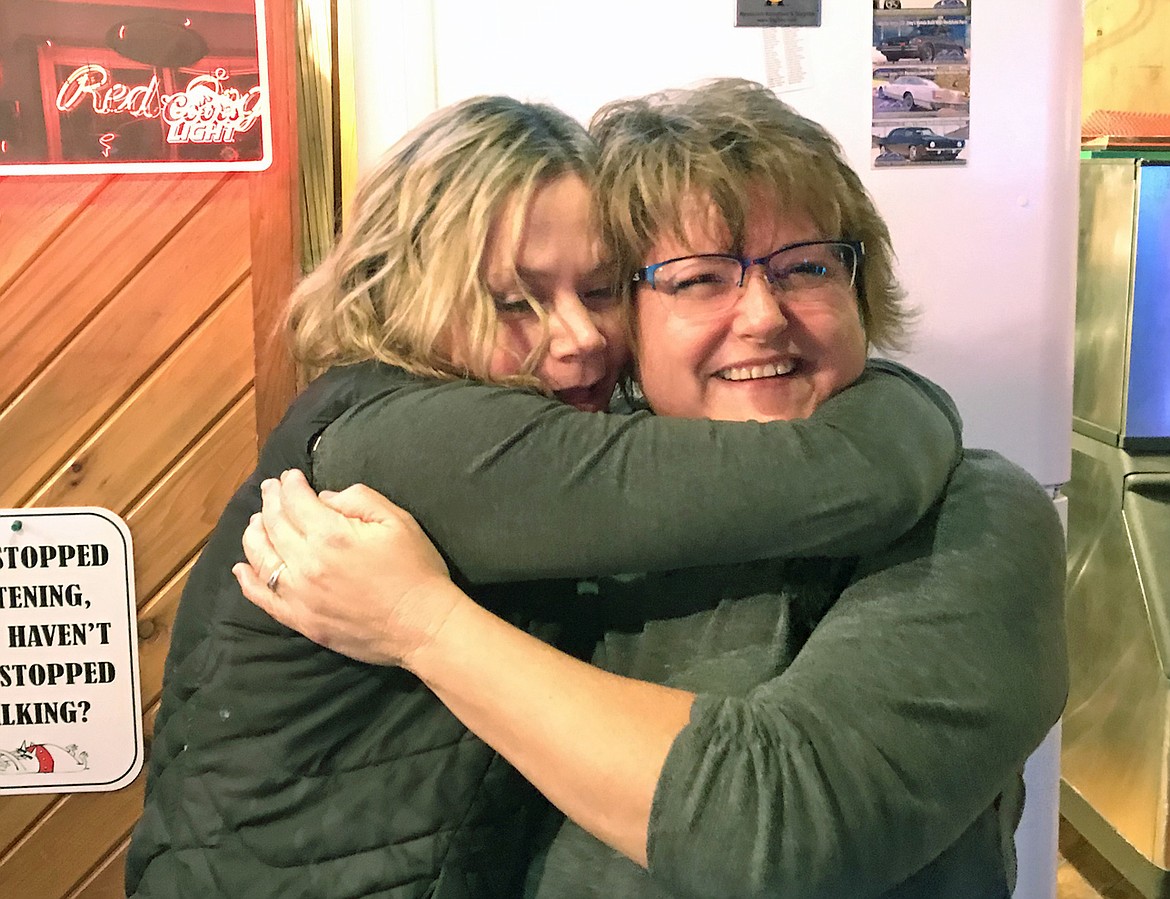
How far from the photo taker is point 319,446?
742 millimetres

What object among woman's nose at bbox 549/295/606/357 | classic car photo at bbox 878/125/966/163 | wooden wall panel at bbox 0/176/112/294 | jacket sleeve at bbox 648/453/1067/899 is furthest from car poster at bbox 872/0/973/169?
wooden wall panel at bbox 0/176/112/294

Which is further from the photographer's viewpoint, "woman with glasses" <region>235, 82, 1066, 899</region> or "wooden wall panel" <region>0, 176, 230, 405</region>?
"wooden wall panel" <region>0, 176, 230, 405</region>

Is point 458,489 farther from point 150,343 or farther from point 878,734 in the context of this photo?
point 150,343

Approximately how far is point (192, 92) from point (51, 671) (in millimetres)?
784

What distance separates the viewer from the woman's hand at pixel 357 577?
0.67 meters

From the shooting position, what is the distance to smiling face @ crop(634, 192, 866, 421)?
0.81 m

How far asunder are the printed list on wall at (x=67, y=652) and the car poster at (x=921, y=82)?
44.0 inches

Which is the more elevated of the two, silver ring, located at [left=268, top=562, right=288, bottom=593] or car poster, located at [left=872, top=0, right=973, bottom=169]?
car poster, located at [left=872, top=0, right=973, bottom=169]

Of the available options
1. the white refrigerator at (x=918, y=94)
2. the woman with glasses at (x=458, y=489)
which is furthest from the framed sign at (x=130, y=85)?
the woman with glasses at (x=458, y=489)

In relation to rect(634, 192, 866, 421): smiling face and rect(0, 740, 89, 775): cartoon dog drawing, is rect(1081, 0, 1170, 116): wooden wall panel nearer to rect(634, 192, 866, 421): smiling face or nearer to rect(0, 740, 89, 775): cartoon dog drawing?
rect(634, 192, 866, 421): smiling face

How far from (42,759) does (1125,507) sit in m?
1.89

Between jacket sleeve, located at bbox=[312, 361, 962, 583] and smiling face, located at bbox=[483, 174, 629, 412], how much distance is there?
15 cm

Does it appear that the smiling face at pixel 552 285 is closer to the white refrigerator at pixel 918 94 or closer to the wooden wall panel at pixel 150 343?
the white refrigerator at pixel 918 94

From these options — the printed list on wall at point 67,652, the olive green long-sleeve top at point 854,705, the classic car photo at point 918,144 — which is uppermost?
the classic car photo at point 918,144
